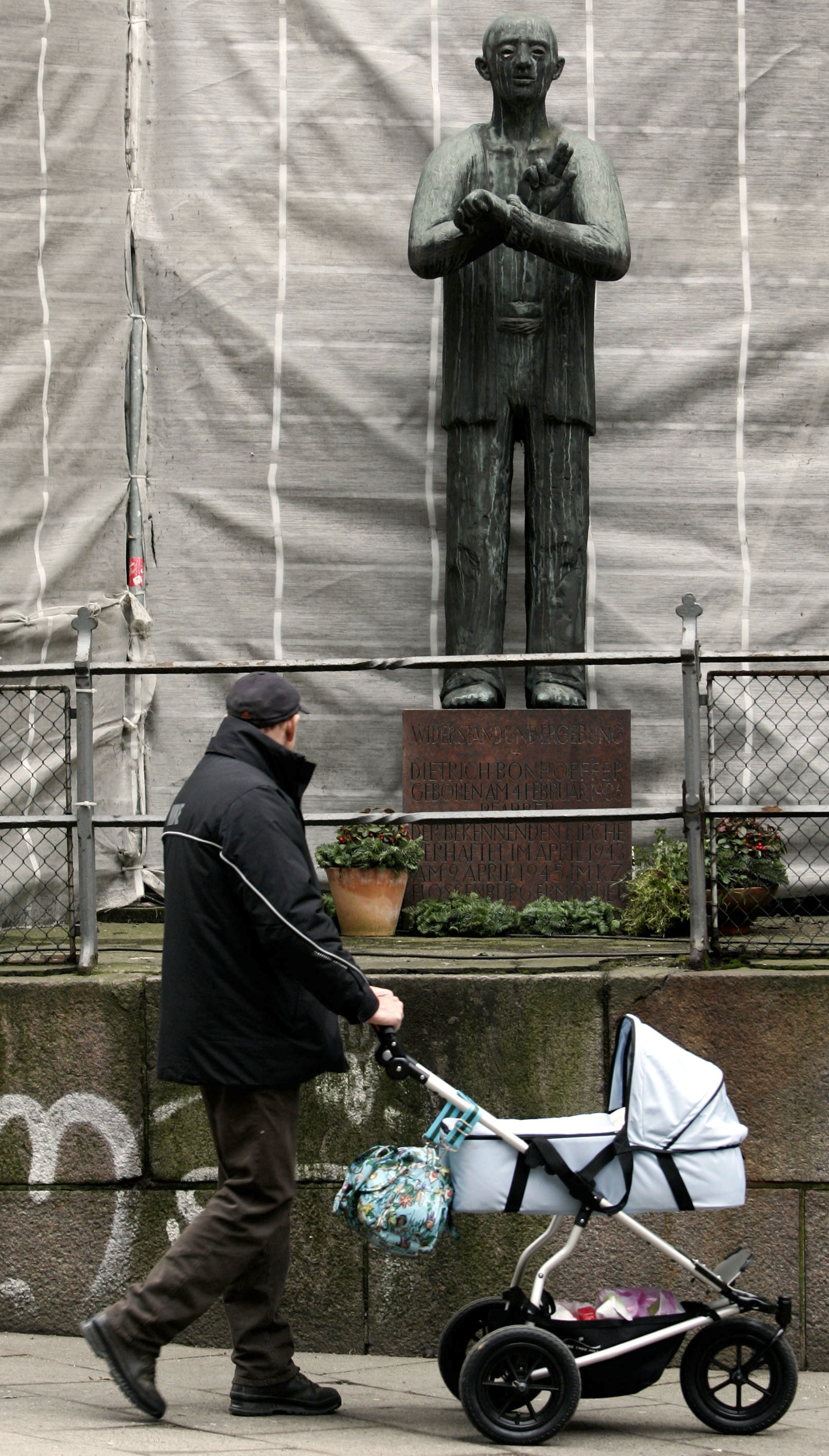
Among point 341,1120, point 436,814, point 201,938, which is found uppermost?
point 436,814

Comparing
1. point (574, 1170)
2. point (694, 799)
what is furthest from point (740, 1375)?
point (694, 799)

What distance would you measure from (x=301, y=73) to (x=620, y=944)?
4276 mm

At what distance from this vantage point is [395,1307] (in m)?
4.82

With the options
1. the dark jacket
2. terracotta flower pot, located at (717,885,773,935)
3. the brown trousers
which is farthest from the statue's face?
the brown trousers

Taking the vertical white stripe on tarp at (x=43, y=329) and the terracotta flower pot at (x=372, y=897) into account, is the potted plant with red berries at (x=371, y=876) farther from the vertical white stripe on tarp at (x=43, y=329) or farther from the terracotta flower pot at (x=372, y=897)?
the vertical white stripe on tarp at (x=43, y=329)

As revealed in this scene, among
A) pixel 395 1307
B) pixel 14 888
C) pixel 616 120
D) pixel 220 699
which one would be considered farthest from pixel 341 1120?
pixel 616 120

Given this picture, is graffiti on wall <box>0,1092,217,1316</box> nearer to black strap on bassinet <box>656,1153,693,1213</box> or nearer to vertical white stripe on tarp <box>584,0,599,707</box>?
black strap on bassinet <box>656,1153,693,1213</box>

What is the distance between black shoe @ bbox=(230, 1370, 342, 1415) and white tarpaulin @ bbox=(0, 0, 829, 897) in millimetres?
3621

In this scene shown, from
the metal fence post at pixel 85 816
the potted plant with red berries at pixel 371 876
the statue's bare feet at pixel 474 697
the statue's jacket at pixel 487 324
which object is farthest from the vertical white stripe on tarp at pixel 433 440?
the metal fence post at pixel 85 816

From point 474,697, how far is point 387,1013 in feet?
8.93

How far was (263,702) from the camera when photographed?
→ 416 centimetres

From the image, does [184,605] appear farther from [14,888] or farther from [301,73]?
[301,73]

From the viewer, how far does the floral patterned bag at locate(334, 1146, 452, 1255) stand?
3.80 m

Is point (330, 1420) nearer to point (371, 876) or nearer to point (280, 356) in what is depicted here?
point (371, 876)
